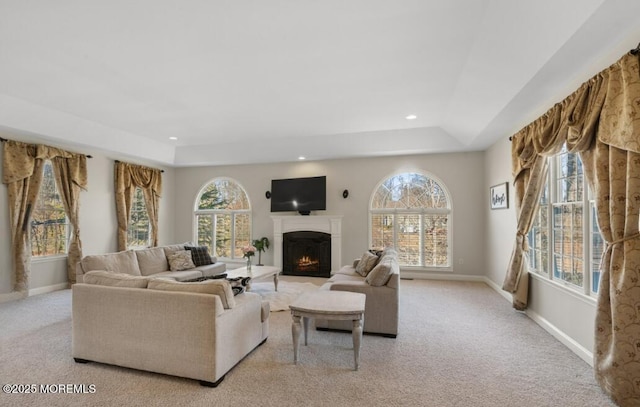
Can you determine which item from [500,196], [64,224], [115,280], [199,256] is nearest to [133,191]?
[64,224]

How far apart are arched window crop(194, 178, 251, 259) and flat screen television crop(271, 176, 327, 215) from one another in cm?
89

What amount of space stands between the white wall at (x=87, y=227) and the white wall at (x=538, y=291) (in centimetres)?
725

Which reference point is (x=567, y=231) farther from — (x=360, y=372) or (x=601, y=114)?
(x=360, y=372)

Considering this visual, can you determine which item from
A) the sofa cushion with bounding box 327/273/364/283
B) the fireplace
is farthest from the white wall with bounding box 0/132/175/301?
the sofa cushion with bounding box 327/273/364/283

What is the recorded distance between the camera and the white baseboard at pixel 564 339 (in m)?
2.81

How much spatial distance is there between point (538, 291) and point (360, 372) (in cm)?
260

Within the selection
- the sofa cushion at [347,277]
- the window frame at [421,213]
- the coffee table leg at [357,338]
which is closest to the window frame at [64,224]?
the sofa cushion at [347,277]

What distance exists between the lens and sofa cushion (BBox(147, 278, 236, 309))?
99.3 inches

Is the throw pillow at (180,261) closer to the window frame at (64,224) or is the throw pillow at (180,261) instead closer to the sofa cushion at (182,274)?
the sofa cushion at (182,274)

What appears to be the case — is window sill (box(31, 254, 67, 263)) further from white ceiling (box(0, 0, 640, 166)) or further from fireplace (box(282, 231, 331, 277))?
fireplace (box(282, 231, 331, 277))

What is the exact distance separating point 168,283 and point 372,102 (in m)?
3.36

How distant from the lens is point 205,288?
253cm

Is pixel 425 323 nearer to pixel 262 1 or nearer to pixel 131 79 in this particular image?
pixel 262 1

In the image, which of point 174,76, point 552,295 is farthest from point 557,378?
point 174,76
